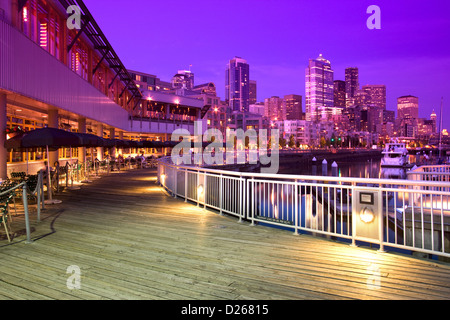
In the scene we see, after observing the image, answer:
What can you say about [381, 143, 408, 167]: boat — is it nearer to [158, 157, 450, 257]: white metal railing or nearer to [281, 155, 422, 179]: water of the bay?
[281, 155, 422, 179]: water of the bay

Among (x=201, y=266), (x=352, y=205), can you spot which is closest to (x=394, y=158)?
(x=352, y=205)

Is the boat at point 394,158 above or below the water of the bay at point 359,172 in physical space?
above

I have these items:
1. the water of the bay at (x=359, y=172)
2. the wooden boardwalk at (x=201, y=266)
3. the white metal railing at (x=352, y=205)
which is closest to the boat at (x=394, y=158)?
the water of the bay at (x=359, y=172)

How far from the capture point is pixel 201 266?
473 centimetres

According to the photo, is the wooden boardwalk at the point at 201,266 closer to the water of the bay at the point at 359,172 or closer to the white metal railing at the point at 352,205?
the white metal railing at the point at 352,205

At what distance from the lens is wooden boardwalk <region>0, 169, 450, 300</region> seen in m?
3.78

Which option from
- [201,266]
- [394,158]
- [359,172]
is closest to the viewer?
[201,266]

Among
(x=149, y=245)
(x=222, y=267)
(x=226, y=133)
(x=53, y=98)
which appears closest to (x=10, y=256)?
(x=149, y=245)

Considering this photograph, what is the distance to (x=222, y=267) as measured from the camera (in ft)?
15.4

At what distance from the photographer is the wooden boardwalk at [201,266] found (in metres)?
3.78

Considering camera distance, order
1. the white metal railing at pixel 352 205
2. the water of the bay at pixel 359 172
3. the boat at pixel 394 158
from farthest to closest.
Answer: the boat at pixel 394 158 < the water of the bay at pixel 359 172 < the white metal railing at pixel 352 205

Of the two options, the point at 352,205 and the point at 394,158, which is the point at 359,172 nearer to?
the point at 394,158

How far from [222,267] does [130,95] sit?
48.9 metres
